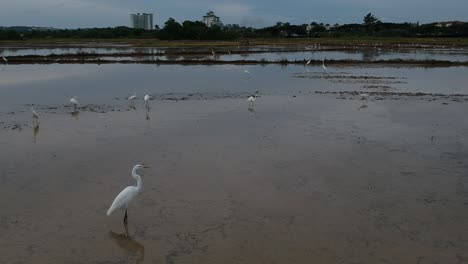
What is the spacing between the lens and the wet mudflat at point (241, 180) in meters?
6.78

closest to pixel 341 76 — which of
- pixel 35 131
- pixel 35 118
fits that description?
pixel 35 118

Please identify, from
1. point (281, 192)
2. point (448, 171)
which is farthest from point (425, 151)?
point (281, 192)

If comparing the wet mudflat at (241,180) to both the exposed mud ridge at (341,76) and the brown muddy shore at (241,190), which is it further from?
the exposed mud ridge at (341,76)

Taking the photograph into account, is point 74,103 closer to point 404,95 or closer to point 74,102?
point 74,102

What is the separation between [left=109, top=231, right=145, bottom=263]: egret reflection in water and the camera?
21.8 ft

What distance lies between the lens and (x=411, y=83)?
79.7 ft

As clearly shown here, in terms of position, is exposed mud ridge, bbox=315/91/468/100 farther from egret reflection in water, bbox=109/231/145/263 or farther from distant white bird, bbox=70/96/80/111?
egret reflection in water, bbox=109/231/145/263

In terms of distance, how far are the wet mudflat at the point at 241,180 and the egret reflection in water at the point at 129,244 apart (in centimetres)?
3

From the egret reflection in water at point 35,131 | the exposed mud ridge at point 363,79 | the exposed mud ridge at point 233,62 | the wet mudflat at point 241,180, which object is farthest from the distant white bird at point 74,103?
the exposed mud ridge at point 233,62

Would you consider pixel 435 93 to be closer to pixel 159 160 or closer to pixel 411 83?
pixel 411 83

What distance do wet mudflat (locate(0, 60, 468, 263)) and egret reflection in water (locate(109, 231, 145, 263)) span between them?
1.1 inches

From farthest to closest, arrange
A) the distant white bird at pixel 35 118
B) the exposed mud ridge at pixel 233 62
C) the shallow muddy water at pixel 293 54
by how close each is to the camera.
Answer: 1. the shallow muddy water at pixel 293 54
2. the exposed mud ridge at pixel 233 62
3. the distant white bird at pixel 35 118

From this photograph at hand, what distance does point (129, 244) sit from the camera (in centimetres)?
689

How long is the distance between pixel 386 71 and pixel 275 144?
20725 mm
